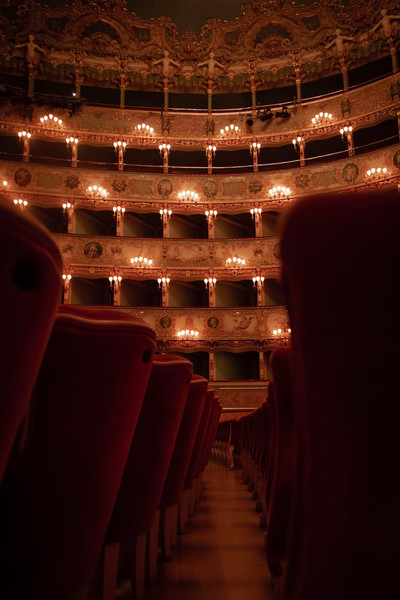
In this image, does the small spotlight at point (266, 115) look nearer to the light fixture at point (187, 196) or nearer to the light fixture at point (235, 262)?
the light fixture at point (187, 196)

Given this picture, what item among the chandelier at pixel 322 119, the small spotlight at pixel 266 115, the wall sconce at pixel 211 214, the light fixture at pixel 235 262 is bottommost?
the light fixture at pixel 235 262

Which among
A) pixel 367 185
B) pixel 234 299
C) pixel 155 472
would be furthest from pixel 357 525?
pixel 234 299

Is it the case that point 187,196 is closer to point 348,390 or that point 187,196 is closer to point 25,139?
point 25,139

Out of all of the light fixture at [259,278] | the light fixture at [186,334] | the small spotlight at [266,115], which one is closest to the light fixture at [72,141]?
the small spotlight at [266,115]

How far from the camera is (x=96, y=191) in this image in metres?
18.4

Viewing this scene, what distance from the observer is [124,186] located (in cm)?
1859

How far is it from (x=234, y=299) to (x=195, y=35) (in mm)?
9884

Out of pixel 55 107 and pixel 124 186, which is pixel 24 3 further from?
pixel 124 186

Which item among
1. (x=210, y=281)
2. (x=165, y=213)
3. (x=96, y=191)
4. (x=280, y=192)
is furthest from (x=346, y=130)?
(x=96, y=191)

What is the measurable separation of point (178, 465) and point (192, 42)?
20.5 meters

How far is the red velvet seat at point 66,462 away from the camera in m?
1.12

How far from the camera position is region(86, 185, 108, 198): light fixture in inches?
720

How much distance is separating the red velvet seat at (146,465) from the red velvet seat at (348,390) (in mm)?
991

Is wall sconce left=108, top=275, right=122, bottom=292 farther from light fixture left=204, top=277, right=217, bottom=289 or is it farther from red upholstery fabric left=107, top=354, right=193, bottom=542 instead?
red upholstery fabric left=107, top=354, right=193, bottom=542
